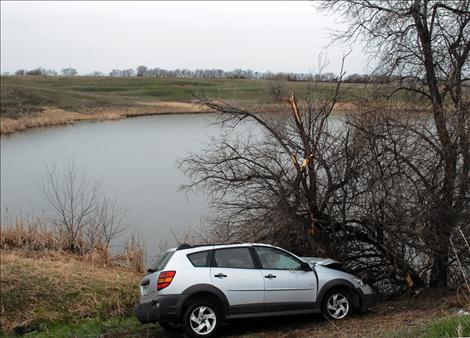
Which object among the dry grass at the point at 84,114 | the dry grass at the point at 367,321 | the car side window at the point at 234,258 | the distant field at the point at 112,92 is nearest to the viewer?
the dry grass at the point at 367,321

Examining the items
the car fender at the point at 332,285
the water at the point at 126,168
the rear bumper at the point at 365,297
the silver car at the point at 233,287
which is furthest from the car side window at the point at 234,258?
the water at the point at 126,168

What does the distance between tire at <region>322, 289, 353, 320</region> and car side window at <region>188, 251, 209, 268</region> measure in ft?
7.36

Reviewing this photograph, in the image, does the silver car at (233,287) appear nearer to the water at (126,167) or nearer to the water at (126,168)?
the water at (126,168)

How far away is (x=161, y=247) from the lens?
19.0 m

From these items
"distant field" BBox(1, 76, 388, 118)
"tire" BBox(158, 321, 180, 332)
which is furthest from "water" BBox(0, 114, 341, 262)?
"tire" BBox(158, 321, 180, 332)

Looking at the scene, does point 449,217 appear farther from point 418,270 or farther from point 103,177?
point 103,177

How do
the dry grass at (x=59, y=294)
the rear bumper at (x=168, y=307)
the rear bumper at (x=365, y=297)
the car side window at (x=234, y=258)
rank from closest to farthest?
1. the rear bumper at (x=168, y=307)
2. the car side window at (x=234, y=258)
3. the rear bumper at (x=365, y=297)
4. the dry grass at (x=59, y=294)

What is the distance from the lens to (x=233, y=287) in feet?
32.9

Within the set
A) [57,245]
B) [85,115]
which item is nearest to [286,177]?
[57,245]

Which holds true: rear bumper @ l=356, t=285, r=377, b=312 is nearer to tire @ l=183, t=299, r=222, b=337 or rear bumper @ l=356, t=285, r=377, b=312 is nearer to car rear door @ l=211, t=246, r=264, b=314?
car rear door @ l=211, t=246, r=264, b=314

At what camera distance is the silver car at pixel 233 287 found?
387 inches

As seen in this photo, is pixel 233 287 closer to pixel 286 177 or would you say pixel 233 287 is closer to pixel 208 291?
pixel 208 291

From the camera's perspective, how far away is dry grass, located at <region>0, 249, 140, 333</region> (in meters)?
12.9

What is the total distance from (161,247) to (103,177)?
14.4 m
